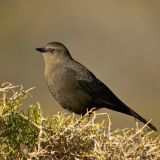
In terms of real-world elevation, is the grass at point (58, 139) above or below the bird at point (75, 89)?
below

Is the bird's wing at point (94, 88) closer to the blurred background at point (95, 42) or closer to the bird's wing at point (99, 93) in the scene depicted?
the bird's wing at point (99, 93)

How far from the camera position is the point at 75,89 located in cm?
917

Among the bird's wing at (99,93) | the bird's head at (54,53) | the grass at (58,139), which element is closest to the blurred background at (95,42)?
the bird's head at (54,53)

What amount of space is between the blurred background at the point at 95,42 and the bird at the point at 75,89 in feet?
24.1

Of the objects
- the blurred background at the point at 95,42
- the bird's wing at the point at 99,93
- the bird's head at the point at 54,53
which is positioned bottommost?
the bird's wing at the point at 99,93

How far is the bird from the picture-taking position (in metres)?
8.88

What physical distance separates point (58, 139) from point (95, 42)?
20.2 meters

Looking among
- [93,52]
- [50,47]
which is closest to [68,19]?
[93,52]

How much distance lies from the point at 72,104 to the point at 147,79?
40.7 ft

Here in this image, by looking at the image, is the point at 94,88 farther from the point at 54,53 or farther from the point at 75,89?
the point at 54,53

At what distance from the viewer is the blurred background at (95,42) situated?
2014cm

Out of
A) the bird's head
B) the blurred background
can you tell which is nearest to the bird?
the bird's head

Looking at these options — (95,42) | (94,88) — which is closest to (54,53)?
(94,88)

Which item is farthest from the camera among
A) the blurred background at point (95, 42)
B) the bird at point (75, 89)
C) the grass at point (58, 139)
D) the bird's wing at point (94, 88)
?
the blurred background at point (95, 42)
